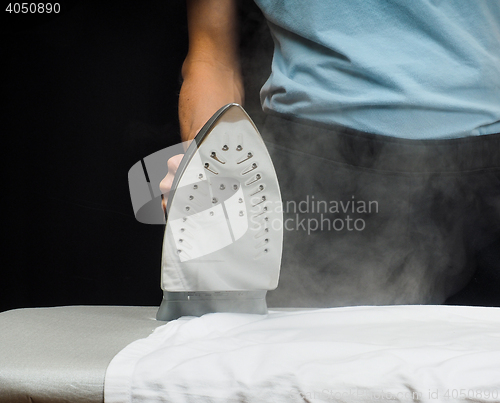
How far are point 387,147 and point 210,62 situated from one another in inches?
15.4

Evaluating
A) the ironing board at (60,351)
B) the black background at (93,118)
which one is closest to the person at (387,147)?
the ironing board at (60,351)

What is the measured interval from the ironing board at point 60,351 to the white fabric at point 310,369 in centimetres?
2

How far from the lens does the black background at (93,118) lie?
51.1 inches

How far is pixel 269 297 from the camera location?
34.3 inches

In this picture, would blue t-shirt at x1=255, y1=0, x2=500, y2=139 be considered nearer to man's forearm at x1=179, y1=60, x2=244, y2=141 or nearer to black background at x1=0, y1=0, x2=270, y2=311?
man's forearm at x1=179, y1=60, x2=244, y2=141

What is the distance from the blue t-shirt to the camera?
0.67 m

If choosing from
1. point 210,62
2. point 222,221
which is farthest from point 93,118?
point 222,221

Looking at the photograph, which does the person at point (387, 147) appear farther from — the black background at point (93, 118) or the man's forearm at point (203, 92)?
the black background at point (93, 118)

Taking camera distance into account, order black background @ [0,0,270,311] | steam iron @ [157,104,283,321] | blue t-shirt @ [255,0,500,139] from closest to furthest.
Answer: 1. steam iron @ [157,104,283,321]
2. blue t-shirt @ [255,0,500,139]
3. black background @ [0,0,270,311]

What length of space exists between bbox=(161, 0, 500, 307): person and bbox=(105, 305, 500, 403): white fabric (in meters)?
0.26

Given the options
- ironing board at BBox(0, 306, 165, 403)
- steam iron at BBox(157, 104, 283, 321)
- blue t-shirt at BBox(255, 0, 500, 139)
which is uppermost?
blue t-shirt at BBox(255, 0, 500, 139)

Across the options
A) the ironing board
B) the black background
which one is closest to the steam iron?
the ironing board

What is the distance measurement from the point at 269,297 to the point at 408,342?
0.41 m

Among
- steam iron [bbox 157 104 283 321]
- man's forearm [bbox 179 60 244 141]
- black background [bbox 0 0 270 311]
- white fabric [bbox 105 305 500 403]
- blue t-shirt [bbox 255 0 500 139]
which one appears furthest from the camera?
black background [bbox 0 0 270 311]
